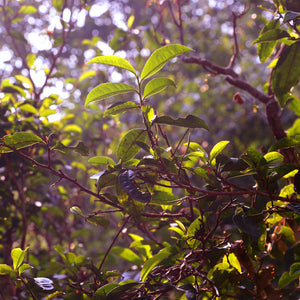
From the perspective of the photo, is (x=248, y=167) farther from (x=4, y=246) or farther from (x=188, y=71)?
(x=188, y=71)

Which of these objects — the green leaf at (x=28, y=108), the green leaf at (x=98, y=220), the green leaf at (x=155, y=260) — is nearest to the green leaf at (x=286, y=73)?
the green leaf at (x=155, y=260)

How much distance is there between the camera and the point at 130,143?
2.82 ft

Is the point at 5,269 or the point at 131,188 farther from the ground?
the point at 131,188

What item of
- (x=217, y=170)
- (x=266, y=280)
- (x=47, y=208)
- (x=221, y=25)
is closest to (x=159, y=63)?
(x=217, y=170)

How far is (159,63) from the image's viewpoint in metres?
0.80

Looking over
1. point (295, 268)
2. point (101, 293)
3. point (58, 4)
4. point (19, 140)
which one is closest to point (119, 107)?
point (19, 140)

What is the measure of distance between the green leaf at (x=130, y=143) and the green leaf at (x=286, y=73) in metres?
0.44

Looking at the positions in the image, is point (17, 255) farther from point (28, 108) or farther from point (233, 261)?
point (28, 108)

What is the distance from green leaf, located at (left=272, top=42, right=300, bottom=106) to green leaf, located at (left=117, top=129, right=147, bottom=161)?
0.44 m

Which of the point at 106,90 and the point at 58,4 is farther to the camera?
the point at 58,4

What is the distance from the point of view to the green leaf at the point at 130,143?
0.85 m

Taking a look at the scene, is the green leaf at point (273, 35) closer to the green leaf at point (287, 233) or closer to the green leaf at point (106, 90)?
the green leaf at point (106, 90)

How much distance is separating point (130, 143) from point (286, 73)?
0.52 meters

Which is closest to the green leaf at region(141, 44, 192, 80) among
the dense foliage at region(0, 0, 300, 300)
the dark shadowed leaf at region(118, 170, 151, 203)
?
the dense foliage at region(0, 0, 300, 300)
